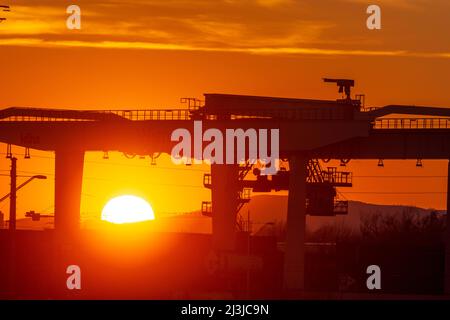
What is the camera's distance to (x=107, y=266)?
98438 mm

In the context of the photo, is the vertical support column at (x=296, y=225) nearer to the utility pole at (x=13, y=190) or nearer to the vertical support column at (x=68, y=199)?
the vertical support column at (x=68, y=199)

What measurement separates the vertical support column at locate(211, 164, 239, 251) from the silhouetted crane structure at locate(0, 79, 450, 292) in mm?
58

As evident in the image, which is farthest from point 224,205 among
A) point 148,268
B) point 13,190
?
point 13,190

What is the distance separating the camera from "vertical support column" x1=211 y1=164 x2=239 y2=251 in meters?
88.8

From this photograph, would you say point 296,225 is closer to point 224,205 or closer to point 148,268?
point 224,205

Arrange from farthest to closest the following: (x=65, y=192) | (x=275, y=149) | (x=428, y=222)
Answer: (x=428, y=222) < (x=65, y=192) < (x=275, y=149)

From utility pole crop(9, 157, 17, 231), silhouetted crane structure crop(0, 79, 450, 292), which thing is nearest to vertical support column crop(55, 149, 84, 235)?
silhouetted crane structure crop(0, 79, 450, 292)

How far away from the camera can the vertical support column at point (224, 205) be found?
88.8 metres

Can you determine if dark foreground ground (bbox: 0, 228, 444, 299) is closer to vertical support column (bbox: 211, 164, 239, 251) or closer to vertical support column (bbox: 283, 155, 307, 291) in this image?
vertical support column (bbox: 211, 164, 239, 251)

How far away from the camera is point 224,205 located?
89.4m
